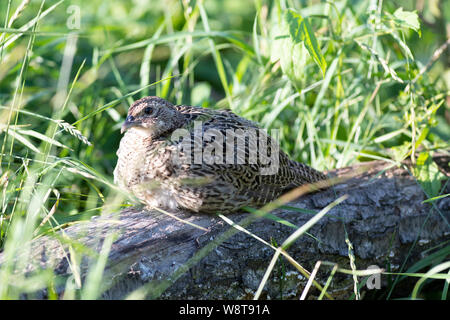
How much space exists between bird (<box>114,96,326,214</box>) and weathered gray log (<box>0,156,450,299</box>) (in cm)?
12

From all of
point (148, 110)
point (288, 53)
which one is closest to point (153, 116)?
point (148, 110)

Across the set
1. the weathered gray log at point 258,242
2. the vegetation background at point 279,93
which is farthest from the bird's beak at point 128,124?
the weathered gray log at point 258,242

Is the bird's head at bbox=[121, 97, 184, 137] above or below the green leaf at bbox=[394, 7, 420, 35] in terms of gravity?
below

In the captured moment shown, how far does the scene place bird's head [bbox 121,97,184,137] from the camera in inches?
126

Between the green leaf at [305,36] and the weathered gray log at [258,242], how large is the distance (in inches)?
33.7

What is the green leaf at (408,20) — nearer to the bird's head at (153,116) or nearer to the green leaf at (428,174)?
the green leaf at (428,174)

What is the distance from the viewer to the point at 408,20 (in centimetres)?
332

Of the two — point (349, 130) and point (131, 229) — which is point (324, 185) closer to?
point (349, 130)

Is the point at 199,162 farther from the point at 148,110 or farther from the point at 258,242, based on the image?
the point at 258,242

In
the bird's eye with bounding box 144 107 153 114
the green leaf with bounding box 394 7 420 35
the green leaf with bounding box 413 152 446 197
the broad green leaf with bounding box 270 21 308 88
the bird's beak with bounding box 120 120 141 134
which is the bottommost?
the green leaf with bounding box 413 152 446 197

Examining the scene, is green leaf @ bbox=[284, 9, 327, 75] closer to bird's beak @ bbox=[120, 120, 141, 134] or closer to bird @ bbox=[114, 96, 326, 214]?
bird @ bbox=[114, 96, 326, 214]

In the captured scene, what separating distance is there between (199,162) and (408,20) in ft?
5.25

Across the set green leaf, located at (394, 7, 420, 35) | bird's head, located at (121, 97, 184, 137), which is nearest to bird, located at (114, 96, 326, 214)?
bird's head, located at (121, 97, 184, 137)
